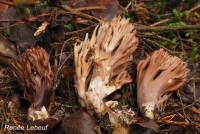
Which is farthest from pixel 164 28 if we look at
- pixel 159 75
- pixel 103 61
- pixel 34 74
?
pixel 34 74

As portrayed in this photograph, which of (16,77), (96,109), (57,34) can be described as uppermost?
(57,34)

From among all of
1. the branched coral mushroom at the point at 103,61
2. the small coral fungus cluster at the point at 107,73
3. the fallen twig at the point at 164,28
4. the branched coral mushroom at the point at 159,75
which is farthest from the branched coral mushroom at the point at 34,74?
the fallen twig at the point at 164,28

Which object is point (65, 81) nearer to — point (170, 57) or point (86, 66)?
point (86, 66)

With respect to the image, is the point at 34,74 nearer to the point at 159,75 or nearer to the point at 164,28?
the point at 159,75

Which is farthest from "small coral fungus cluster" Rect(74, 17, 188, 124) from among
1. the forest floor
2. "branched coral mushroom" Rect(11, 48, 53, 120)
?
"branched coral mushroom" Rect(11, 48, 53, 120)

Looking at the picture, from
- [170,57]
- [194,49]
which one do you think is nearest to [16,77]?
[170,57]

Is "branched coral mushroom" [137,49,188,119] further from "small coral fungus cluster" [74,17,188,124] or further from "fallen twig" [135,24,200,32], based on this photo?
"fallen twig" [135,24,200,32]

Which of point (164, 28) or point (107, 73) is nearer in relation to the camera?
point (107, 73)
